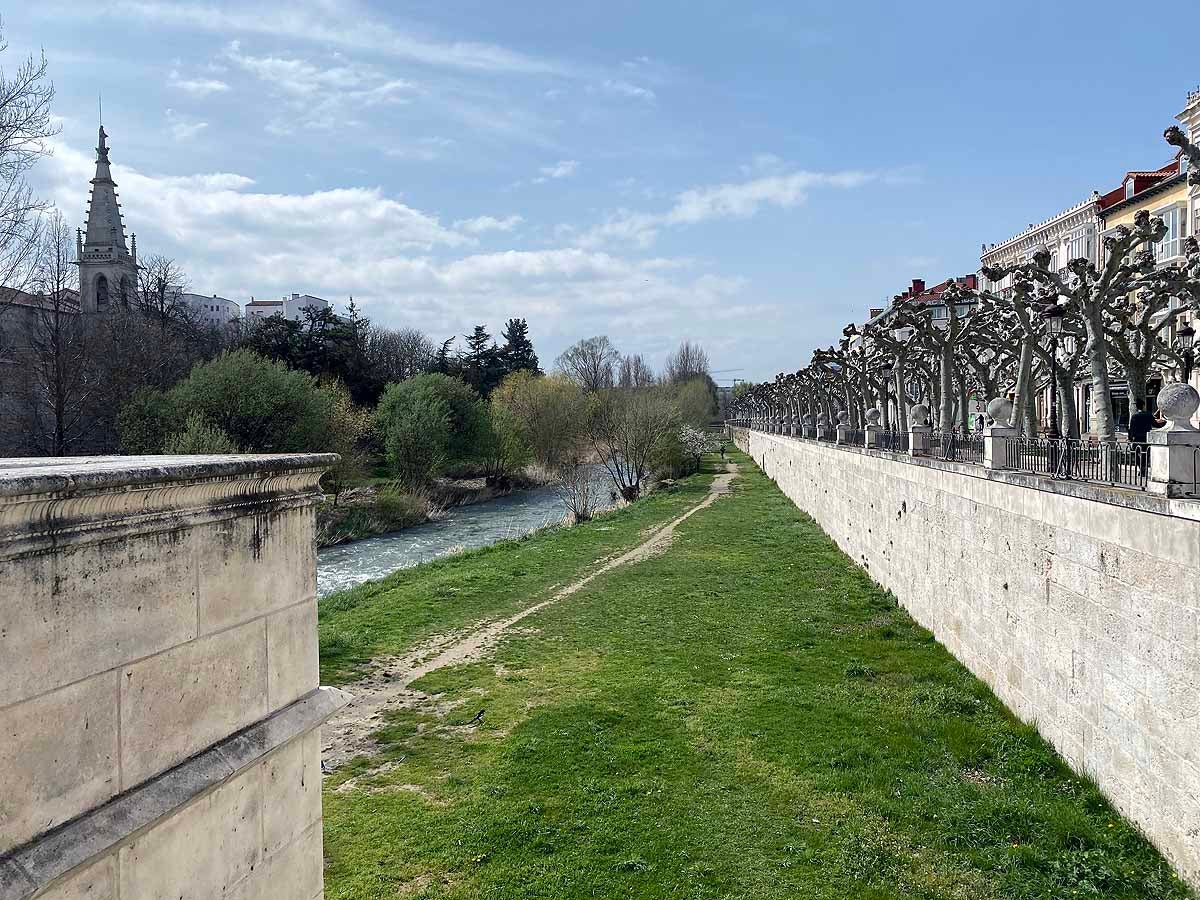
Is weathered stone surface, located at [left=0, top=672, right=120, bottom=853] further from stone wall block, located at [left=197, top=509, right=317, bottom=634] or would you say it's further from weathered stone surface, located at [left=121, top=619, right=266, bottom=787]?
stone wall block, located at [left=197, top=509, right=317, bottom=634]

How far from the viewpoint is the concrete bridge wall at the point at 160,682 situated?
2512mm

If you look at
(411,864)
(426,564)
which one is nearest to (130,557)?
(411,864)

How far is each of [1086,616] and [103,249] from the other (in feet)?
192

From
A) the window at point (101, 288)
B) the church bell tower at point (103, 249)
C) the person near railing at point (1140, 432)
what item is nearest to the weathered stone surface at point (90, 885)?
the person near railing at point (1140, 432)

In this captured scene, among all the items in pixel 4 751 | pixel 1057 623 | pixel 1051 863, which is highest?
pixel 4 751

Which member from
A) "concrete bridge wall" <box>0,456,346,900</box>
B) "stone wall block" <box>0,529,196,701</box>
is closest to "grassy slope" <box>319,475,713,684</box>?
"concrete bridge wall" <box>0,456,346,900</box>

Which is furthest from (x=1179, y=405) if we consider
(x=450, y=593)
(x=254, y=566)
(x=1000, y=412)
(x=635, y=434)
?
(x=635, y=434)

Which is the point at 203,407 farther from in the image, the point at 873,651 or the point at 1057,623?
the point at 1057,623

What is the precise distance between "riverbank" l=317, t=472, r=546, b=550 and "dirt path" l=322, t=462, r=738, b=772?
12.9 m

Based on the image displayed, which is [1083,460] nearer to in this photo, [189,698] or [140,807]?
[189,698]

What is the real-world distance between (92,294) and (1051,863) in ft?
187

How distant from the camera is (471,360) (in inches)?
2805

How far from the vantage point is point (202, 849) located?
3.23 metres

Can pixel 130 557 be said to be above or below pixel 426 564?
above
